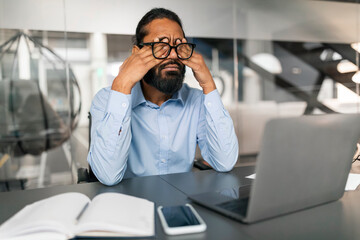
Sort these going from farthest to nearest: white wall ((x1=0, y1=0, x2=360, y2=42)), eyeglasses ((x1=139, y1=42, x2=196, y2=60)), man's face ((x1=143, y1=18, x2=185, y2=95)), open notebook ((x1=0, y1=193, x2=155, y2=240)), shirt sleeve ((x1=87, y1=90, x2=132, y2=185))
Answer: white wall ((x1=0, y1=0, x2=360, y2=42)), man's face ((x1=143, y1=18, x2=185, y2=95)), eyeglasses ((x1=139, y1=42, x2=196, y2=60)), shirt sleeve ((x1=87, y1=90, x2=132, y2=185)), open notebook ((x1=0, y1=193, x2=155, y2=240))

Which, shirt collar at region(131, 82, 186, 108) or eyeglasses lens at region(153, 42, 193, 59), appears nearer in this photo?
eyeglasses lens at region(153, 42, 193, 59)

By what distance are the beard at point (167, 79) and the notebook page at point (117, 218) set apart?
96 cm

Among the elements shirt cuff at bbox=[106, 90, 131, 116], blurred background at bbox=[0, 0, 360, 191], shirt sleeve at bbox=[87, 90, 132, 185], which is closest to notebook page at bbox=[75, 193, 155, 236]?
shirt sleeve at bbox=[87, 90, 132, 185]

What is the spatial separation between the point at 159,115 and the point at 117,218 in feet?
3.42

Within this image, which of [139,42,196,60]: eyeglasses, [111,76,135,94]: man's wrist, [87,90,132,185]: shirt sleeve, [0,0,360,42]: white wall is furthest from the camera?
[0,0,360,42]: white wall

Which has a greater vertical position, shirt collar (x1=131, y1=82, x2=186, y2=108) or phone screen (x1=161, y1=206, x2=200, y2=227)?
shirt collar (x1=131, y1=82, x2=186, y2=108)

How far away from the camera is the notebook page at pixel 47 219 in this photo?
0.66 m

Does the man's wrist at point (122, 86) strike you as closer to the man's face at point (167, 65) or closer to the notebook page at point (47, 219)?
the man's face at point (167, 65)

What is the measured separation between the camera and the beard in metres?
1.69

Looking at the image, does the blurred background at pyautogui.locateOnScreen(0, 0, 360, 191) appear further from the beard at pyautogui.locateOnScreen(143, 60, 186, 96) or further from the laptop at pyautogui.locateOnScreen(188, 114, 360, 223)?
the laptop at pyautogui.locateOnScreen(188, 114, 360, 223)

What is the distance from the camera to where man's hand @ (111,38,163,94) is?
4.74 feet

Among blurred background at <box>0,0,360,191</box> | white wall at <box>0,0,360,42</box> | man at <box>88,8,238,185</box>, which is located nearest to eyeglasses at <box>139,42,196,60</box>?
man at <box>88,8,238,185</box>

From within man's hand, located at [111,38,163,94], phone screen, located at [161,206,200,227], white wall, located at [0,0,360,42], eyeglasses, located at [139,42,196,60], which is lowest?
phone screen, located at [161,206,200,227]

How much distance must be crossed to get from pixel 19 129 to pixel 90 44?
1.19 m
